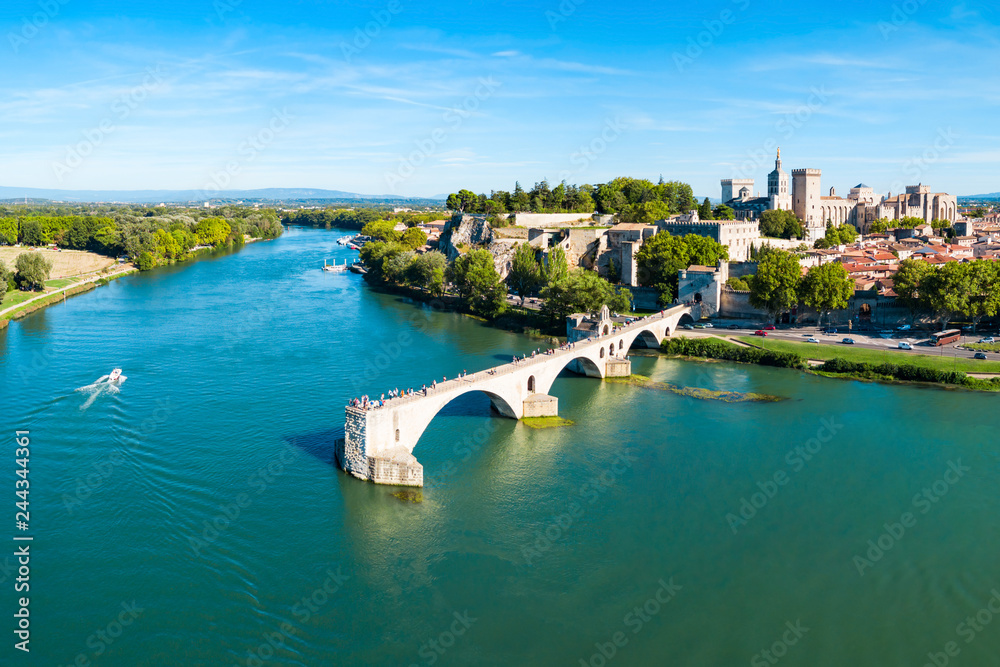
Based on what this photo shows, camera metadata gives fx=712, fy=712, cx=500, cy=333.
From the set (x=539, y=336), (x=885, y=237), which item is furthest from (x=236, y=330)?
(x=885, y=237)

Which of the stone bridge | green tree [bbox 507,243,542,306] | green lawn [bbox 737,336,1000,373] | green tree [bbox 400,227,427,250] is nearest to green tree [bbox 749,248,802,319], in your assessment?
green lawn [bbox 737,336,1000,373]

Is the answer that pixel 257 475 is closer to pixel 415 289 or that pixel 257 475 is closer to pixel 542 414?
pixel 542 414
